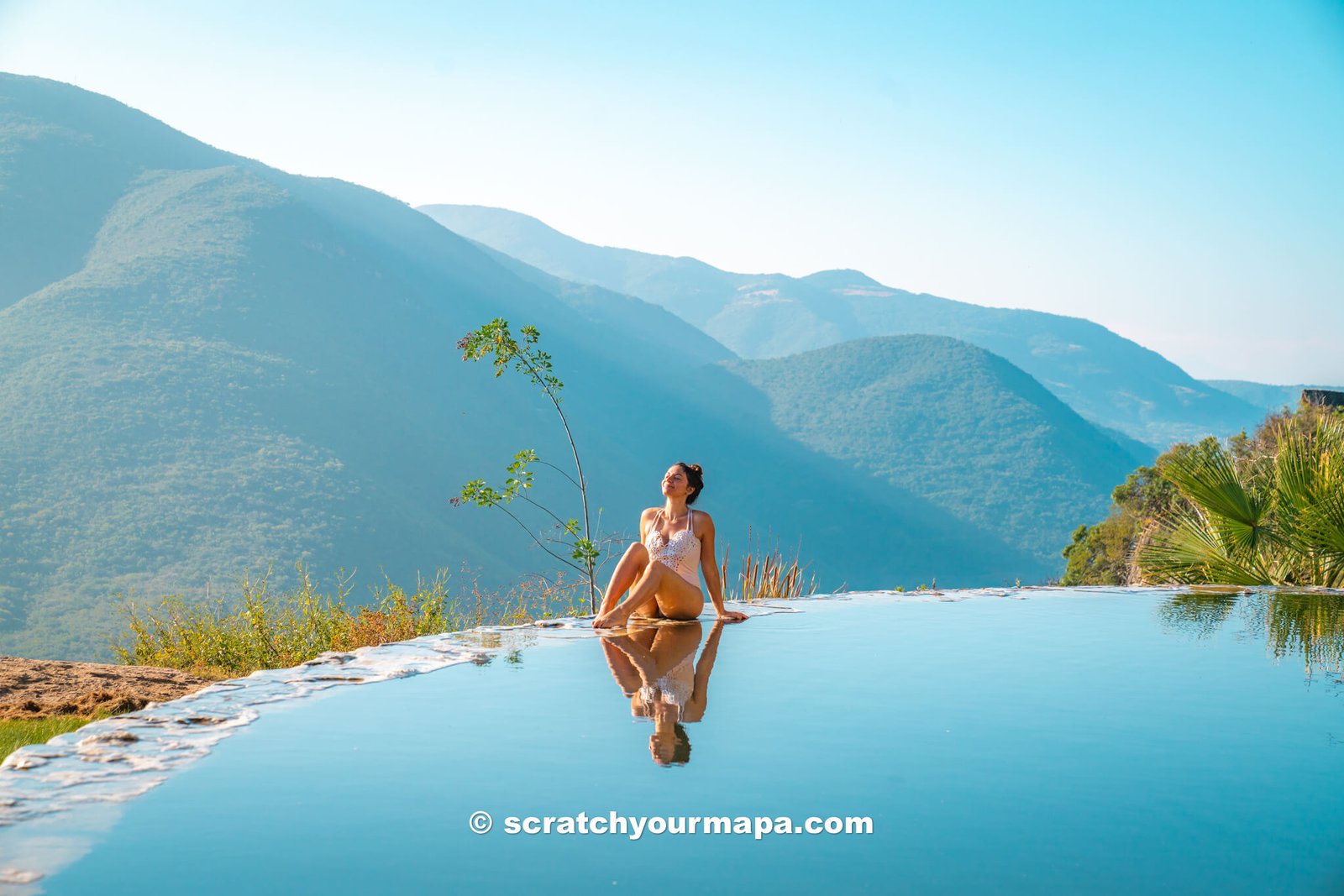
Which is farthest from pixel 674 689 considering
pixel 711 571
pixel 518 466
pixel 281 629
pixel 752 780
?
pixel 518 466

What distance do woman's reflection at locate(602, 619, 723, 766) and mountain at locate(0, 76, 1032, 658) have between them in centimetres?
2672

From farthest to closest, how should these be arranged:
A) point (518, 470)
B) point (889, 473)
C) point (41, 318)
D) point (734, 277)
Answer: point (734, 277) < point (889, 473) < point (41, 318) < point (518, 470)

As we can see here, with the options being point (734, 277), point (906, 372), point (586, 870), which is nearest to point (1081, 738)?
point (586, 870)

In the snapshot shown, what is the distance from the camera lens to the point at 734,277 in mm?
138625

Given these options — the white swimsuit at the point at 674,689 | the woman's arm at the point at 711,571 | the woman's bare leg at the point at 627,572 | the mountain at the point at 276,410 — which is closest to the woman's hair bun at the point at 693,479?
the woman's arm at the point at 711,571

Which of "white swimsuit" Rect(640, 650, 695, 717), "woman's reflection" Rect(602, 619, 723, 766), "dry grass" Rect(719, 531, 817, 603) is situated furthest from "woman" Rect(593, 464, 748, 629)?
"dry grass" Rect(719, 531, 817, 603)

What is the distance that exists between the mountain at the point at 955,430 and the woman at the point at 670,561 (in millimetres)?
51237

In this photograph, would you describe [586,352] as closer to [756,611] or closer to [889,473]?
[889,473]

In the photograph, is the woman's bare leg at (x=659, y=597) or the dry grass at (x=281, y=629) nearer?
the woman's bare leg at (x=659, y=597)

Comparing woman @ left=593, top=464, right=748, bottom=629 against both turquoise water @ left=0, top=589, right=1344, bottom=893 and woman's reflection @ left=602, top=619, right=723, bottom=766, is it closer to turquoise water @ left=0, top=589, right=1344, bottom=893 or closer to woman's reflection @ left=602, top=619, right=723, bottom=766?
woman's reflection @ left=602, top=619, right=723, bottom=766

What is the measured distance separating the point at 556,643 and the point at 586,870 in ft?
9.11

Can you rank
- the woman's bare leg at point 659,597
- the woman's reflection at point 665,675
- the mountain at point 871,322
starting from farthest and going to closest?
the mountain at point 871,322 → the woman's bare leg at point 659,597 → the woman's reflection at point 665,675

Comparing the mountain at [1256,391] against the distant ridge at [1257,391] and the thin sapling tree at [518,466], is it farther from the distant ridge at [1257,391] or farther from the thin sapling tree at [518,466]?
the thin sapling tree at [518,466]

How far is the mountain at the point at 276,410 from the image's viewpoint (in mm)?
34469
